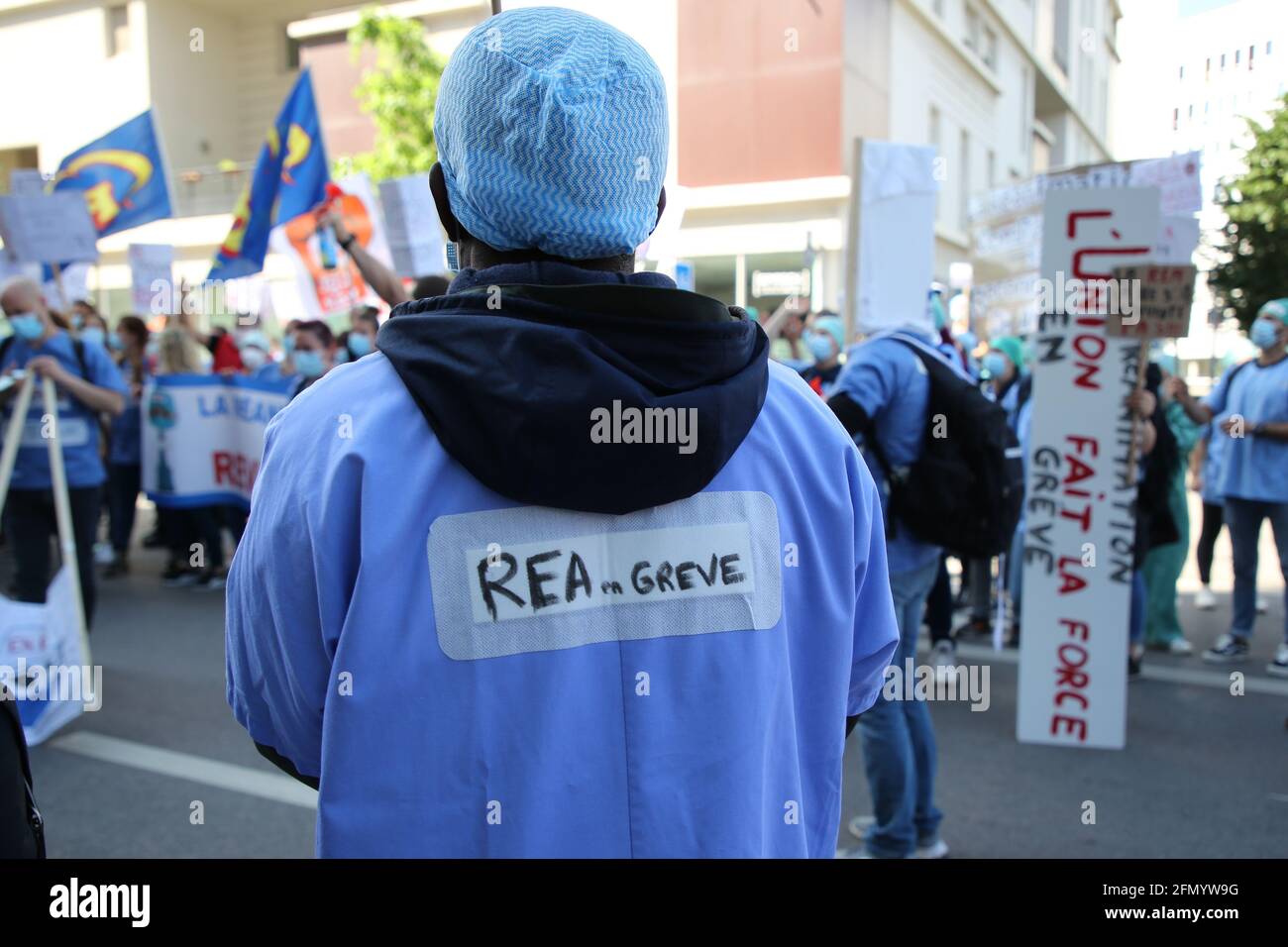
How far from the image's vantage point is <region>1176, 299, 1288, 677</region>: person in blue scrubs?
6.34 metres

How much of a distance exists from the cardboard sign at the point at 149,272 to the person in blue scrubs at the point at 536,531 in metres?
10.0

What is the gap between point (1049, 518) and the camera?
4.77 m

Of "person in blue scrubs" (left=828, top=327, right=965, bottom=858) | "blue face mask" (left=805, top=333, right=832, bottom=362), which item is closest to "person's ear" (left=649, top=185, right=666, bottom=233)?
"person in blue scrubs" (left=828, top=327, right=965, bottom=858)

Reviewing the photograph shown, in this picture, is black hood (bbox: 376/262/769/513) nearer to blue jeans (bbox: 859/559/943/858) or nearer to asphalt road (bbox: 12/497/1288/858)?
blue jeans (bbox: 859/559/943/858)

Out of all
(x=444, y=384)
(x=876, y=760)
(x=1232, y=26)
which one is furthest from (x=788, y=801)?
(x=1232, y=26)

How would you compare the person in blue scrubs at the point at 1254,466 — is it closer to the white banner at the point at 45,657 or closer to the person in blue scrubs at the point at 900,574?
the person in blue scrubs at the point at 900,574

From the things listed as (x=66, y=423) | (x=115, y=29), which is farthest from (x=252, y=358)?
(x=115, y=29)

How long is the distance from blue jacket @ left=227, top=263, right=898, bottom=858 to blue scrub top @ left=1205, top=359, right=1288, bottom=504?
19.9 feet

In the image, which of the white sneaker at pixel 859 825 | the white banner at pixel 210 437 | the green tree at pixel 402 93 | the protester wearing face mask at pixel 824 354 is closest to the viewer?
the white sneaker at pixel 859 825

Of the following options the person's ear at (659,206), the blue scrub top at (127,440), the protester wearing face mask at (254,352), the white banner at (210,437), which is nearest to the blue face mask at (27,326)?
the white banner at (210,437)

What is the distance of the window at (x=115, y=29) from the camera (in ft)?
83.5

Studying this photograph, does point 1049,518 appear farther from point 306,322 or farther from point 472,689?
point 306,322

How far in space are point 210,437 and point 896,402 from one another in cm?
628

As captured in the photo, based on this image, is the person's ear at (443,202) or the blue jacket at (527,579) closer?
the blue jacket at (527,579)
